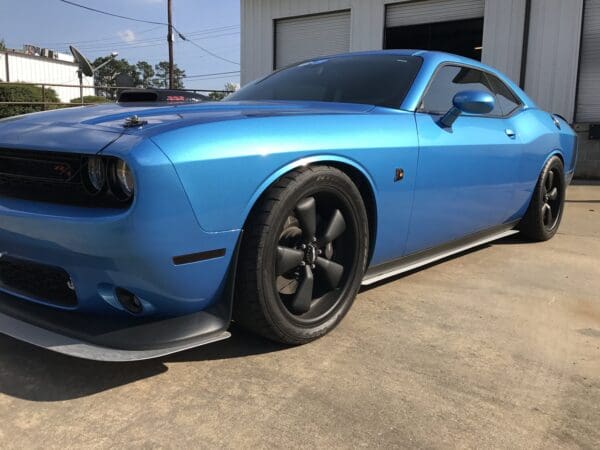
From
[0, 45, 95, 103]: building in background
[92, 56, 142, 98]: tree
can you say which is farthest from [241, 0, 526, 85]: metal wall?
[92, 56, 142, 98]: tree

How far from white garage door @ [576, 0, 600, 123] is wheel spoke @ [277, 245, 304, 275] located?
8952mm

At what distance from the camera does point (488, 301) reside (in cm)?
307

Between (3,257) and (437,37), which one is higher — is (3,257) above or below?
below

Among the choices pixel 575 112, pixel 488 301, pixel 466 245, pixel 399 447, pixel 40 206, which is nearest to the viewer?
pixel 399 447

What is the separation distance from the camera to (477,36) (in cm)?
1196

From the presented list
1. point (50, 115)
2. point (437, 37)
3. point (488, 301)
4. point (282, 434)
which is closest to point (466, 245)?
point (488, 301)

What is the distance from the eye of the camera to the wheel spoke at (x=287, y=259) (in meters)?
2.21

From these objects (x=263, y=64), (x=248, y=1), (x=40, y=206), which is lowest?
(x=40, y=206)

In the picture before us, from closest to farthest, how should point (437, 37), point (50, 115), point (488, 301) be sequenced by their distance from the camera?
point (50, 115), point (488, 301), point (437, 37)

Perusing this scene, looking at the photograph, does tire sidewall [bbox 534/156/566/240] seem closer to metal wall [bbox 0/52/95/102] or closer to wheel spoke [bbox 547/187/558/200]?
wheel spoke [bbox 547/187/558/200]

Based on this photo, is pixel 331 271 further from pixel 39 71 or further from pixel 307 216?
pixel 39 71

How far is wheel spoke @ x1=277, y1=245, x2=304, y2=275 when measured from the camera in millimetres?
2209

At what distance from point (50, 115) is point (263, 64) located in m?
11.4

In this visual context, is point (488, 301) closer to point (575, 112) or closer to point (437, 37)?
point (575, 112)
